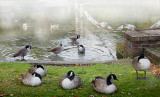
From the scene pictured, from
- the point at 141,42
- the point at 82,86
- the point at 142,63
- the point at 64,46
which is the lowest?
the point at 82,86

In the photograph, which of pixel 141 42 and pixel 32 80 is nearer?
pixel 32 80

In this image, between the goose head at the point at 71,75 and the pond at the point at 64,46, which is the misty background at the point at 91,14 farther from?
the goose head at the point at 71,75

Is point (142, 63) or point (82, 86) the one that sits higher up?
point (142, 63)

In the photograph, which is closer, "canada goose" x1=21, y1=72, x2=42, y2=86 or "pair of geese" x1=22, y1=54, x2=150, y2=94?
"pair of geese" x1=22, y1=54, x2=150, y2=94

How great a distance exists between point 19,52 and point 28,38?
8415 millimetres

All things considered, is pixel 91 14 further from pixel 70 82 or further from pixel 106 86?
pixel 106 86

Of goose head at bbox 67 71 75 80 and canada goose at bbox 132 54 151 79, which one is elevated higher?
canada goose at bbox 132 54 151 79

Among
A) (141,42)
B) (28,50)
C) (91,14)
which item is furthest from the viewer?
(91,14)

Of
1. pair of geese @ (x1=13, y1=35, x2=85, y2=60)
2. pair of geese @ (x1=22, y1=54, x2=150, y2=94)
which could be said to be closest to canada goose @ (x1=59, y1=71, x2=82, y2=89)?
pair of geese @ (x1=22, y1=54, x2=150, y2=94)

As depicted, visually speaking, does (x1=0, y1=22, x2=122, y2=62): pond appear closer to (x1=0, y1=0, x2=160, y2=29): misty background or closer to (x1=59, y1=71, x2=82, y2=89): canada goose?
(x1=59, y1=71, x2=82, y2=89): canada goose

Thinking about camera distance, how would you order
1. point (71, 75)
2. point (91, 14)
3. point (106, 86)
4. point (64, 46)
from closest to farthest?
1. point (106, 86)
2. point (71, 75)
3. point (64, 46)
4. point (91, 14)

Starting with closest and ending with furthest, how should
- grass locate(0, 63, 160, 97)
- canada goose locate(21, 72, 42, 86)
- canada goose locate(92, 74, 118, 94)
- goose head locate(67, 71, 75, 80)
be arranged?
canada goose locate(92, 74, 118, 94) → grass locate(0, 63, 160, 97) → goose head locate(67, 71, 75, 80) → canada goose locate(21, 72, 42, 86)

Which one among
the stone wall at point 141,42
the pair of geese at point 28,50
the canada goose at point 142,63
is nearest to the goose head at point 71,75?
the canada goose at point 142,63

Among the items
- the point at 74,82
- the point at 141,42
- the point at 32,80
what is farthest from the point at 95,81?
the point at 141,42
